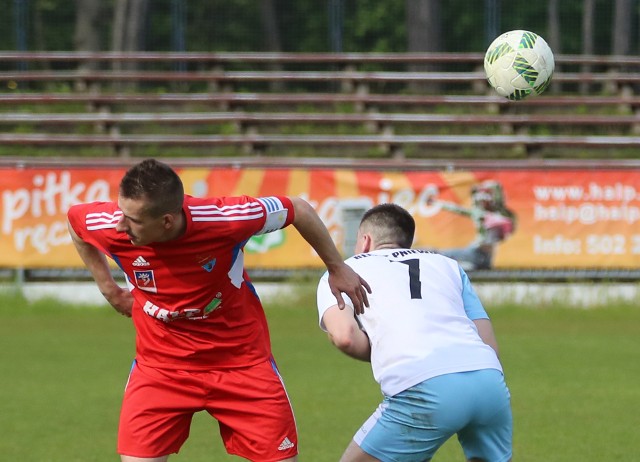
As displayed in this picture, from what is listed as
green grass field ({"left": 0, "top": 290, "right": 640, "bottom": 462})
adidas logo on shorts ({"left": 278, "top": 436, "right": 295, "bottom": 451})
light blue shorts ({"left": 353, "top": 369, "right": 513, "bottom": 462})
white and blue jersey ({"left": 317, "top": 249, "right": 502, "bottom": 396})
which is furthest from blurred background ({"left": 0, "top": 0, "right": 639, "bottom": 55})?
light blue shorts ({"left": 353, "top": 369, "right": 513, "bottom": 462})

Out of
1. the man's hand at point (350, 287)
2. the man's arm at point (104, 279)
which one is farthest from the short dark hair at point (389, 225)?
the man's arm at point (104, 279)

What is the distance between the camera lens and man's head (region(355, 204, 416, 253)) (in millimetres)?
4645

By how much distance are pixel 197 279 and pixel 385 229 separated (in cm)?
83

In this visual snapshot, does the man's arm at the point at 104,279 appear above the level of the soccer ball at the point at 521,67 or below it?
below

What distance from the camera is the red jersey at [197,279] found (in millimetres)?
4648

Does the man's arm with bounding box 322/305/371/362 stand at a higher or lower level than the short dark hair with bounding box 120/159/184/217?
lower

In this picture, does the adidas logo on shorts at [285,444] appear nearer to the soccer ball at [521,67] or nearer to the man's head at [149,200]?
the man's head at [149,200]

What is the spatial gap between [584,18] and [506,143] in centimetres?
754

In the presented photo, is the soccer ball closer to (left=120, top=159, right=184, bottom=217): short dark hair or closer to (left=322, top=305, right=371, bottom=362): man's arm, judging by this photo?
(left=322, top=305, right=371, bottom=362): man's arm

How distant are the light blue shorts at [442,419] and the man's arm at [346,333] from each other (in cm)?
22

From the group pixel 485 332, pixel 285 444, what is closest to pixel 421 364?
pixel 485 332

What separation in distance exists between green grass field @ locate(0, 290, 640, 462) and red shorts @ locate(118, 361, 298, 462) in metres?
2.20

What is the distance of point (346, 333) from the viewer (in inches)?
171

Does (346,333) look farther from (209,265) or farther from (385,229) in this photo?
(209,265)
